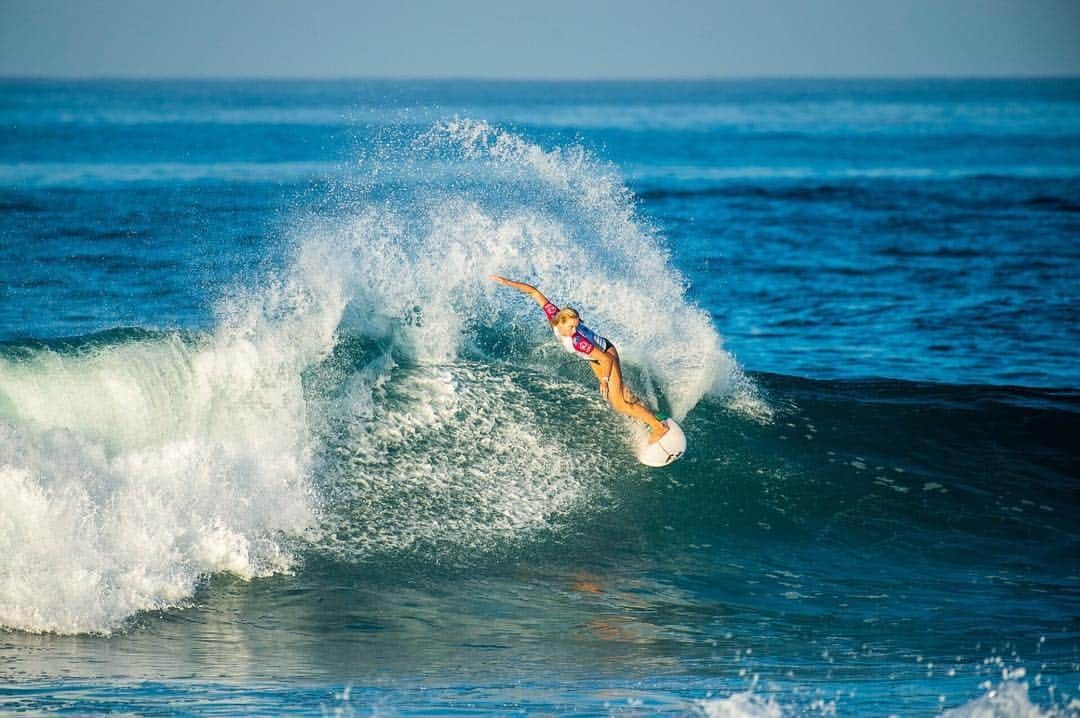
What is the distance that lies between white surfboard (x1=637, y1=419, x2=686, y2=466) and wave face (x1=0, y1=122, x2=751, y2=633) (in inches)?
26.7

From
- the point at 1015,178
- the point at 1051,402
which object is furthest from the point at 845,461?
the point at 1015,178

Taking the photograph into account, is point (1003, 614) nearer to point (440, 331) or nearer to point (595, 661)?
point (595, 661)

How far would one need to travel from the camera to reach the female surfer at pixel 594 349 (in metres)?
Answer: 9.34

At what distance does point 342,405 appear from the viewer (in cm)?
1117

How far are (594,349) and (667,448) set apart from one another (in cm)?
122

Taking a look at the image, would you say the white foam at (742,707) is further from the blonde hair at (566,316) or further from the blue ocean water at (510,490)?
the blonde hair at (566,316)

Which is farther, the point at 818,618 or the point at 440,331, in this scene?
the point at 440,331

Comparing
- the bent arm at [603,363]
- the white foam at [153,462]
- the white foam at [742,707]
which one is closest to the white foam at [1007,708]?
the white foam at [742,707]

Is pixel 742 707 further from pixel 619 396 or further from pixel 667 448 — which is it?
pixel 667 448

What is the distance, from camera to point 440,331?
12.6 m

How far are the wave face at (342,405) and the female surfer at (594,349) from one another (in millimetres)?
1130

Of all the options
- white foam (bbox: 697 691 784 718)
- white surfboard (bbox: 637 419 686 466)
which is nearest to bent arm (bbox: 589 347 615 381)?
white surfboard (bbox: 637 419 686 466)

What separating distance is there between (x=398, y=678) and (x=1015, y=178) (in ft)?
127

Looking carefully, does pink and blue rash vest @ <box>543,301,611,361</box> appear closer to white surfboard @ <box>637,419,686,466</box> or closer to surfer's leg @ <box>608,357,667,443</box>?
surfer's leg @ <box>608,357,667,443</box>
